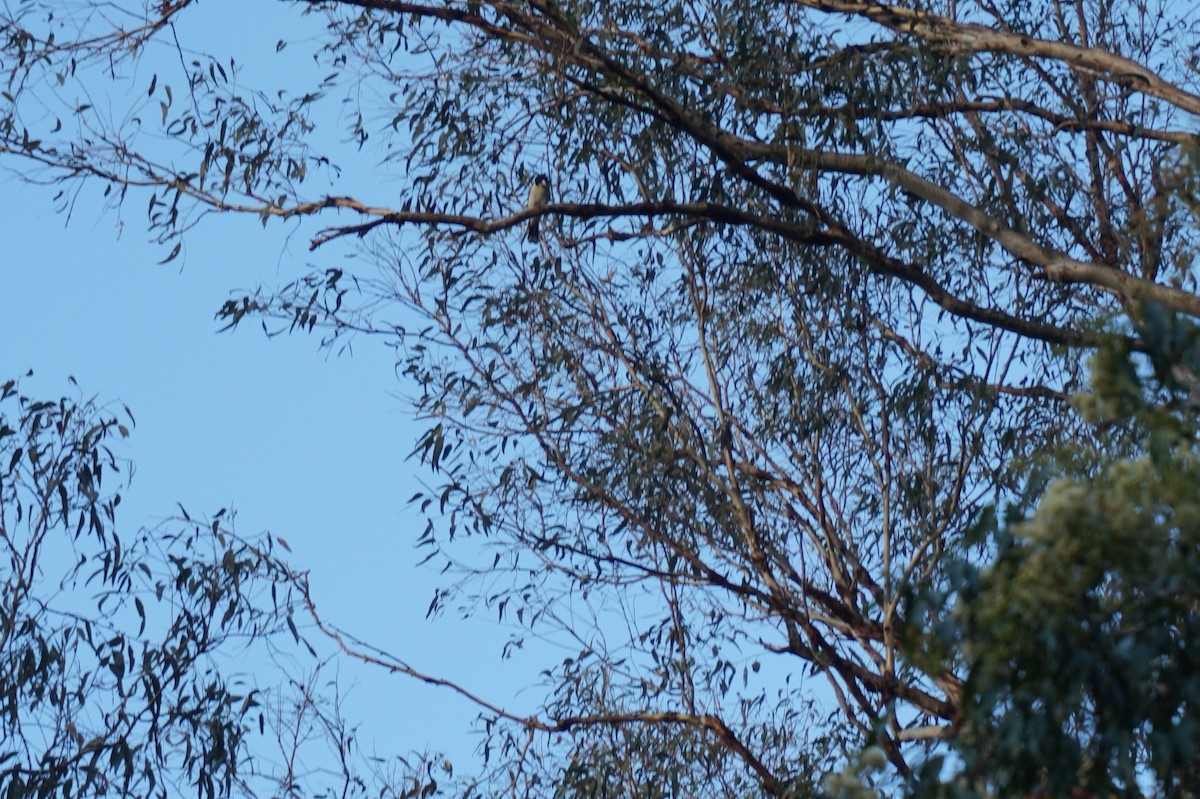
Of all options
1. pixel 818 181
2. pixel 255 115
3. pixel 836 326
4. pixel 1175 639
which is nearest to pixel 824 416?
pixel 836 326

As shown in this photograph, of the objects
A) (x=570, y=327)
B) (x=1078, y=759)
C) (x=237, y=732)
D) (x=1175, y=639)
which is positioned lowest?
(x=1078, y=759)

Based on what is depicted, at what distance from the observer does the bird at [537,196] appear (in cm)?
589

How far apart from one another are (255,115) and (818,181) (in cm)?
207

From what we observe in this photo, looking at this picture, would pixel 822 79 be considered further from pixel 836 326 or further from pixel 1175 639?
pixel 1175 639

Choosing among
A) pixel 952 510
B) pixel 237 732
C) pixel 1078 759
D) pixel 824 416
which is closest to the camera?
pixel 1078 759

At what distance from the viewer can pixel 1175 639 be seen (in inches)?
94.9

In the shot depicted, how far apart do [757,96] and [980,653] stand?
13.1 ft

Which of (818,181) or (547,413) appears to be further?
(547,413)

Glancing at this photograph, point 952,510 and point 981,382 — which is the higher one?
point 981,382

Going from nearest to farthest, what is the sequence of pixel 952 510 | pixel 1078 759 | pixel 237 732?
pixel 1078 759 → pixel 237 732 → pixel 952 510

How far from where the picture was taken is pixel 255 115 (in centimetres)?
611

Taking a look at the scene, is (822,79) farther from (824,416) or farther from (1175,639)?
(1175,639)

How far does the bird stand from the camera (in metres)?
5.89

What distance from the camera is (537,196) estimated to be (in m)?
6.00
